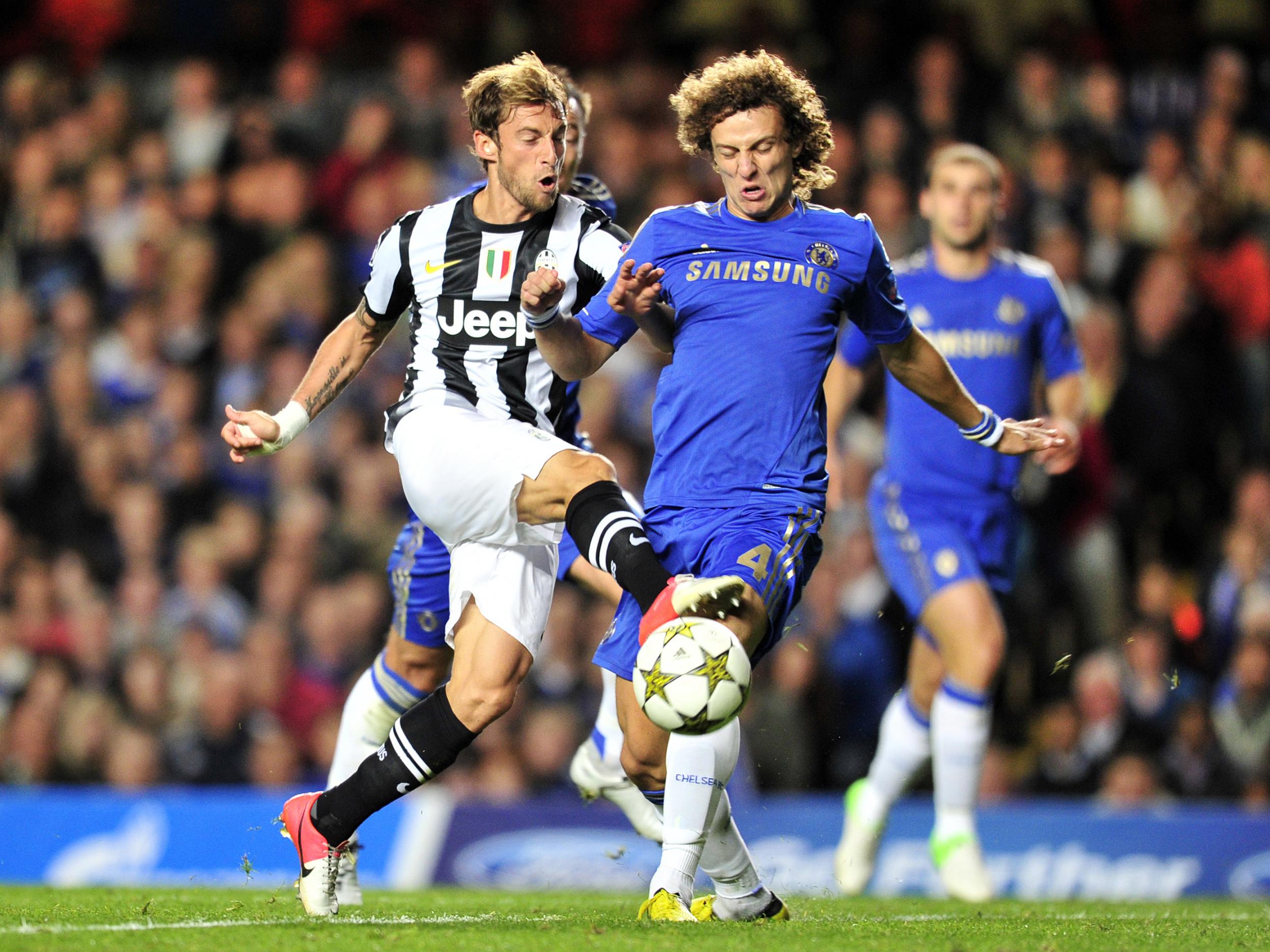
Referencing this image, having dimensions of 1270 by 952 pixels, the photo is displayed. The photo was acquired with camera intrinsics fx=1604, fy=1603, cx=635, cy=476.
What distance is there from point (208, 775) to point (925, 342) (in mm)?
5471

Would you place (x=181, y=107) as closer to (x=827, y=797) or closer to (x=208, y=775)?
(x=208, y=775)

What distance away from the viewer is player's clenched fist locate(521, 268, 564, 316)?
4180mm

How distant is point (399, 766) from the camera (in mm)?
4414

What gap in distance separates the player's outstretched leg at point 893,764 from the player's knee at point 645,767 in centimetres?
241

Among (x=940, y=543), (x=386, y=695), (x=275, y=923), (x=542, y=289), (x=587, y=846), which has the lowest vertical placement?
(x=587, y=846)

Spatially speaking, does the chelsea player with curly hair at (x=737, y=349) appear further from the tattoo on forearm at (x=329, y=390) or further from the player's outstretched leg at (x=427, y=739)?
the tattoo on forearm at (x=329, y=390)

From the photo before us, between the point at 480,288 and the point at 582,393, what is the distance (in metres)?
4.73

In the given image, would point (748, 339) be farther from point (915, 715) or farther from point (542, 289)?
point (915, 715)

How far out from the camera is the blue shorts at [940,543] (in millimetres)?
6551

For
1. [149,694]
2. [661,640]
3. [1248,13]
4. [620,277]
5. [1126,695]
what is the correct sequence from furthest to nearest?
[1248,13], [149,694], [1126,695], [620,277], [661,640]

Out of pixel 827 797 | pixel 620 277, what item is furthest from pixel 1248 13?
pixel 620 277

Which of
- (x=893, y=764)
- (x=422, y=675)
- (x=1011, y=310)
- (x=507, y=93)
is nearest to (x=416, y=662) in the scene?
(x=422, y=675)

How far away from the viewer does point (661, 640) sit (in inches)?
157

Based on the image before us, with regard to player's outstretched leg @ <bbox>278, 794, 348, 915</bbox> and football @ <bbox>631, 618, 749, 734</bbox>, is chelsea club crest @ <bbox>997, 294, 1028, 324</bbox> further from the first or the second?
player's outstretched leg @ <bbox>278, 794, 348, 915</bbox>
